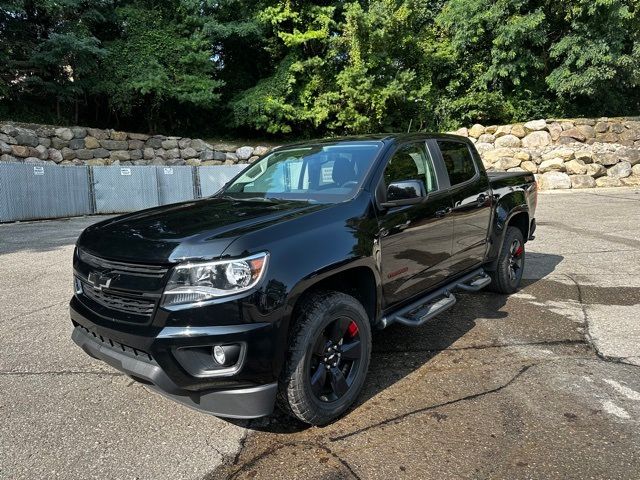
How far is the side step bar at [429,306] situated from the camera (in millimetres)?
3369

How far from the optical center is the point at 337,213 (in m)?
3.01

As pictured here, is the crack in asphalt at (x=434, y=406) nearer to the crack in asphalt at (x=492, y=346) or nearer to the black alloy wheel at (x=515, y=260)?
the crack in asphalt at (x=492, y=346)

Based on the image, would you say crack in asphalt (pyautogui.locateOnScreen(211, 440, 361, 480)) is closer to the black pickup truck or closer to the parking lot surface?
the parking lot surface

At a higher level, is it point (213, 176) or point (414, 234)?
point (213, 176)

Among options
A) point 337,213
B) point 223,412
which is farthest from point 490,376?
point 223,412

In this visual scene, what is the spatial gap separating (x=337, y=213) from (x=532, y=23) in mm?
16915

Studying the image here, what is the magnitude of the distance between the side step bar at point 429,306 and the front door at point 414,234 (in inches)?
3.4

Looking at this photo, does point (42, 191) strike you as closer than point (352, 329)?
No

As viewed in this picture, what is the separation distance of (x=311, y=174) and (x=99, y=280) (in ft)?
5.96

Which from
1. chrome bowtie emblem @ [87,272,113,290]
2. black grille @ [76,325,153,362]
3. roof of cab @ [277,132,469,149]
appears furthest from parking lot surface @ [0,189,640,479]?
roof of cab @ [277,132,469,149]

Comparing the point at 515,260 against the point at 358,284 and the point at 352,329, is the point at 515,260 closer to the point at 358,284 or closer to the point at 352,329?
the point at 358,284

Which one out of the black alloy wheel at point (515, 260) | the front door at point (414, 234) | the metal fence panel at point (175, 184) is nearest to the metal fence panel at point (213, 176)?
the metal fence panel at point (175, 184)

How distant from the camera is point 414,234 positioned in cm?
360

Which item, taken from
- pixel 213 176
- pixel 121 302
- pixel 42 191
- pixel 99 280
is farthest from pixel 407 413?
pixel 213 176
